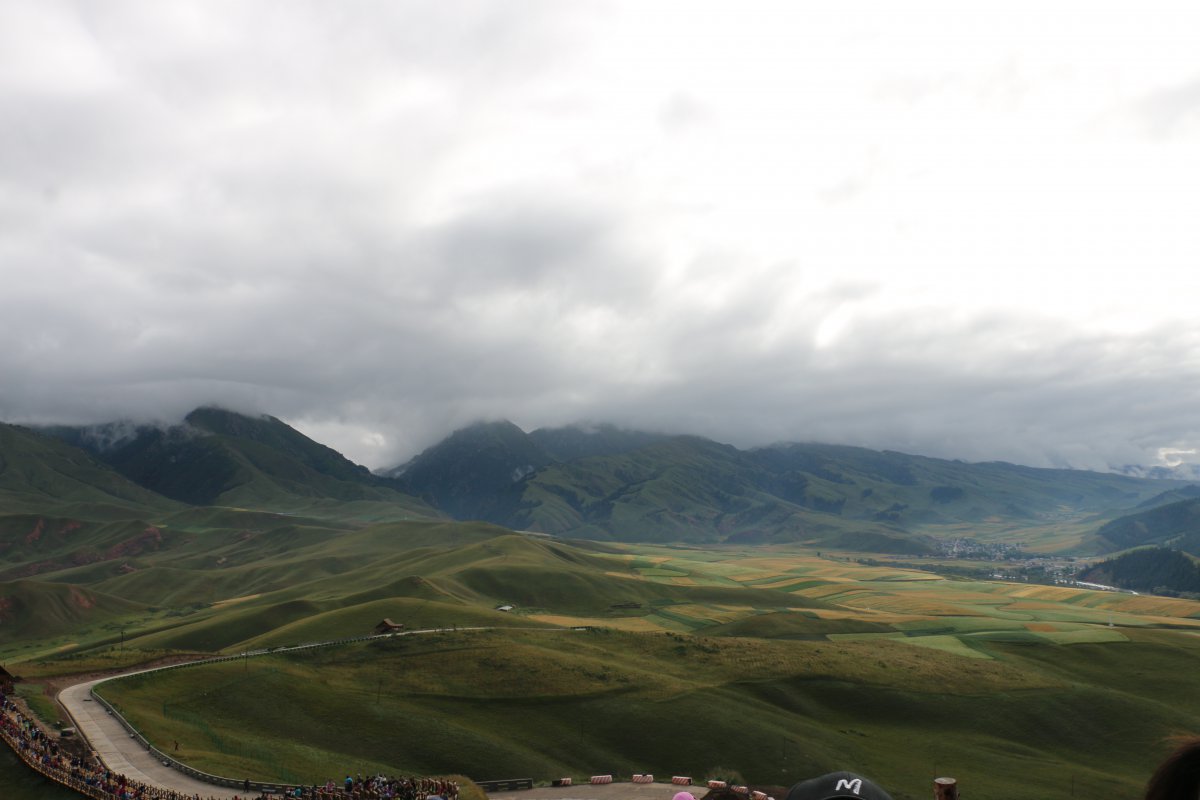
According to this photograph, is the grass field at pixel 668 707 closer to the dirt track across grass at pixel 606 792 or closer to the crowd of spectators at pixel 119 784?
the dirt track across grass at pixel 606 792

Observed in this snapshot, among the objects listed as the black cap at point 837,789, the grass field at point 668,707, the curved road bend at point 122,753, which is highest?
the black cap at point 837,789

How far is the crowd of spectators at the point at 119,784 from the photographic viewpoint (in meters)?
53.5

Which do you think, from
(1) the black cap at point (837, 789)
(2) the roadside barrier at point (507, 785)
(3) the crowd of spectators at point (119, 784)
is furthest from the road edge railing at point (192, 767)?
(1) the black cap at point (837, 789)

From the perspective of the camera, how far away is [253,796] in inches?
2271

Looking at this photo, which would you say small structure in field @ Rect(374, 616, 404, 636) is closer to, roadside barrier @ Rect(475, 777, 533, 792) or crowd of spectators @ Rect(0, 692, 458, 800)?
roadside barrier @ Rect(475, 777, 533, 792)

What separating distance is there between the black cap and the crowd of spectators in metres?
43.6

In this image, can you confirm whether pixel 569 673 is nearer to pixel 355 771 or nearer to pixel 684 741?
pixel 684 741

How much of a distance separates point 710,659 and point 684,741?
1367 inches

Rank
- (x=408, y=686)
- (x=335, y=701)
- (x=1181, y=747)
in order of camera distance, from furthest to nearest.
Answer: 1. (x=408, y=686)
2. (x=335, y=701)
3. (x=1181, y=747)

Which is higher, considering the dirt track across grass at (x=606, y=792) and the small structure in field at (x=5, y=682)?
the small structure in field at (x=5, y=682)

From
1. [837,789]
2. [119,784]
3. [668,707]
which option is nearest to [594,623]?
[668,707]

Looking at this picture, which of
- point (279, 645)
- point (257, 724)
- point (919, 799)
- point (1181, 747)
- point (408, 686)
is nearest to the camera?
point (1181, 747)

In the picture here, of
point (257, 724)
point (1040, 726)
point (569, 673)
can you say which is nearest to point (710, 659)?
point (569, 673)

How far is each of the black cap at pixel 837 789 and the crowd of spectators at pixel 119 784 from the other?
1716 inches
